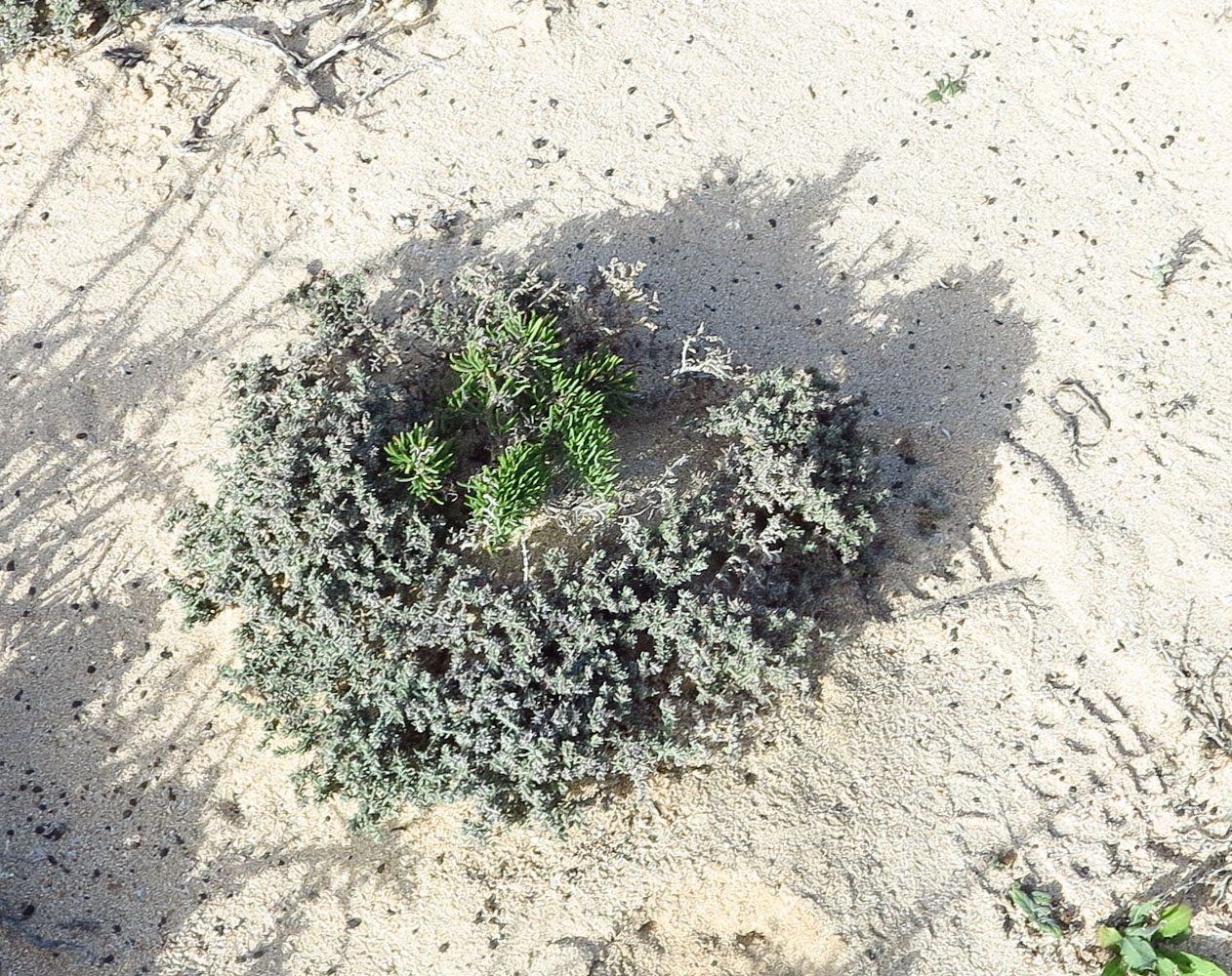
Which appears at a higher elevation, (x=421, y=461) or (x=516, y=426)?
(x=421, y=461)

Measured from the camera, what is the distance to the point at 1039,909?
12.7ft

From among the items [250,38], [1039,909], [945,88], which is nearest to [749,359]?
[945,88]

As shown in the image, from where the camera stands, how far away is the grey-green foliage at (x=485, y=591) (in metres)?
3.70

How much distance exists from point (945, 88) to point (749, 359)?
1913 millimetres

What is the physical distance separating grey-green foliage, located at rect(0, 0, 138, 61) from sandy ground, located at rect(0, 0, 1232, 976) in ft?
0.42

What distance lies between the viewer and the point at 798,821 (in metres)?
3.92

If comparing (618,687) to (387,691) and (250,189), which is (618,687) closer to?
(387,691)

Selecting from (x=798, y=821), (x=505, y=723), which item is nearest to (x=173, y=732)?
(x=505, y=723)

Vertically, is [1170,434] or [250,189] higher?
[250,189]

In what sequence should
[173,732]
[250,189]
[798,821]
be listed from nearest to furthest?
[798,821], [173,732], [250,189]

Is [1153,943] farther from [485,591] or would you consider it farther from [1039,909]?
[485,591]

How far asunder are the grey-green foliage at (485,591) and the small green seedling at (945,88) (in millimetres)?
2051

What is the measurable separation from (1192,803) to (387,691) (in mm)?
3159

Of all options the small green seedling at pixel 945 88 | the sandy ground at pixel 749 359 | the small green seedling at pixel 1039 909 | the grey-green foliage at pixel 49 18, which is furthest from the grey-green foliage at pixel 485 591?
the grey-green foliage at pixel 49 18
